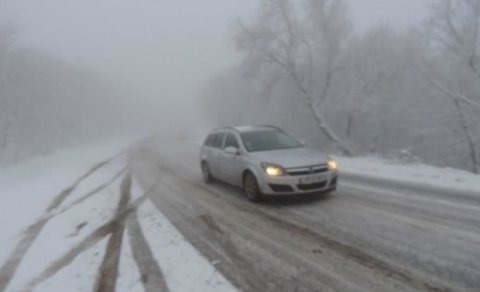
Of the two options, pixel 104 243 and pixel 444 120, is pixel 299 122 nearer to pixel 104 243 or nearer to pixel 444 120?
pixel 444 120

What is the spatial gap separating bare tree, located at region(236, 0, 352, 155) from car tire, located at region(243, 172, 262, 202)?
17.5 meters

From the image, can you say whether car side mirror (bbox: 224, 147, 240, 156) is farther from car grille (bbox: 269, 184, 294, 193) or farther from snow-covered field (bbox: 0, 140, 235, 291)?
snow-covered field (bbox: 0, 140, 235, 291)

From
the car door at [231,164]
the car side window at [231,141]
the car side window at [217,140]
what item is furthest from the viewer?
the car side window at [217,140]

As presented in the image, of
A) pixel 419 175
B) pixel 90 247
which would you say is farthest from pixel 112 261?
pixel 419 175

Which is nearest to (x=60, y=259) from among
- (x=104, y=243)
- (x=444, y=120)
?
(x=104, y=243)

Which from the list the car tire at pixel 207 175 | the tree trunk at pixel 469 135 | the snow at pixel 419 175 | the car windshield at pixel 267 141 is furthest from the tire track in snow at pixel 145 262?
the tree trunk at pixel 469 135

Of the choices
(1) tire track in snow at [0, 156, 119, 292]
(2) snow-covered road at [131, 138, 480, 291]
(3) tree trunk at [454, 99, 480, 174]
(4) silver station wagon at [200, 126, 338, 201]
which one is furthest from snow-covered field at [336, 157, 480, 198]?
(3) tree trunk at [454, 99, 480, 174]

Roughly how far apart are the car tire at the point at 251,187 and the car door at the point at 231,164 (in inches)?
12.2

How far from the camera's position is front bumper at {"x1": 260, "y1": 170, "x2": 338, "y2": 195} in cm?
734

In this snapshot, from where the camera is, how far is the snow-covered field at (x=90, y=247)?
4539 millimetres

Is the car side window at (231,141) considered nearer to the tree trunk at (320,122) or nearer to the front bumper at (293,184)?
the front bumper at (293,184)

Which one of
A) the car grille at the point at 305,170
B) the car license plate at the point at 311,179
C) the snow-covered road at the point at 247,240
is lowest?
the snow-covered road at the point at 247,240

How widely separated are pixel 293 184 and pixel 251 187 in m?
1.14

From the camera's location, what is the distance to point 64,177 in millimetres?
13875
